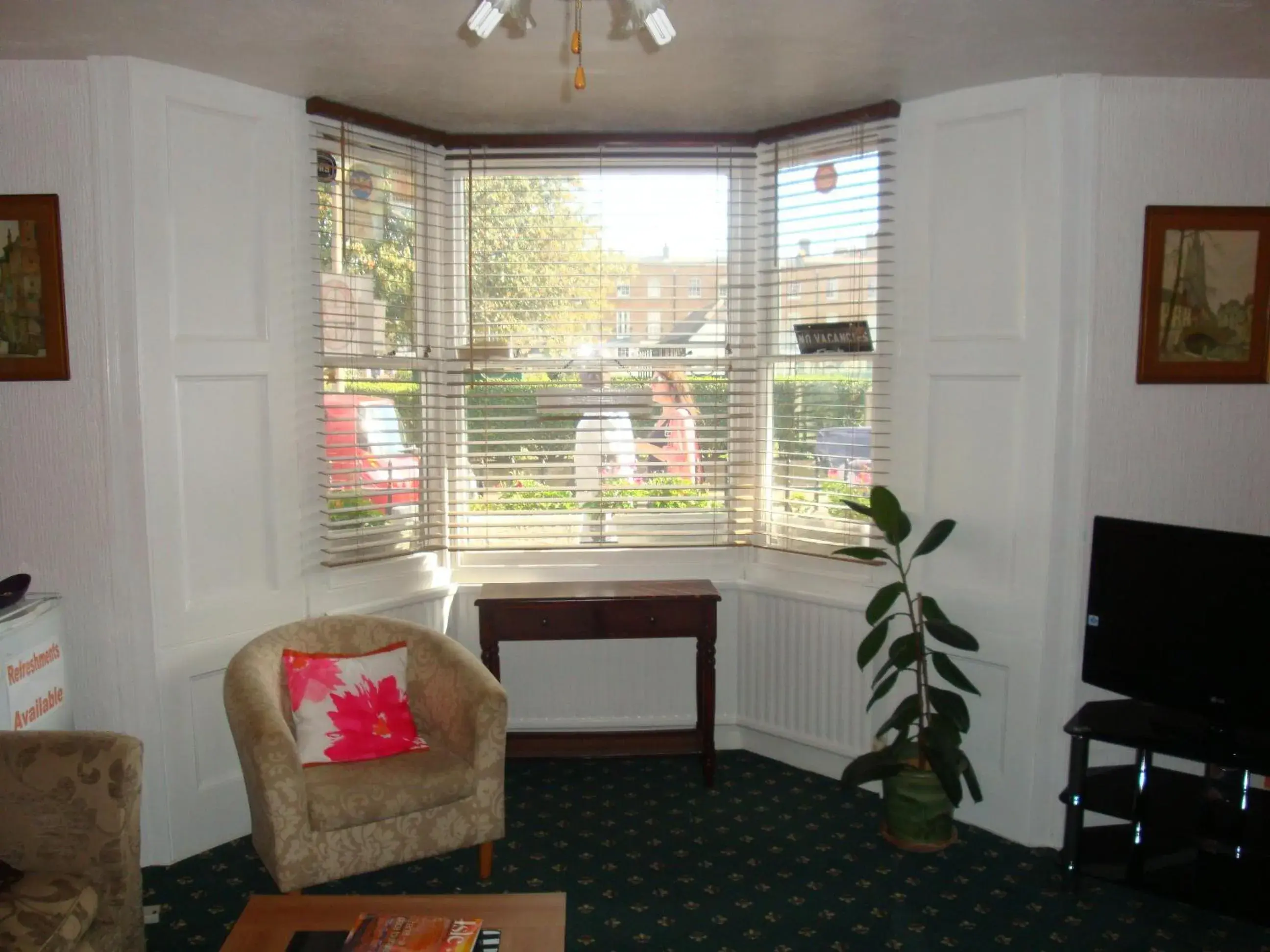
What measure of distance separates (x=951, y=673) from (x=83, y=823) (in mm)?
2496

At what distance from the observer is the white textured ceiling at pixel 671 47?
2551mm

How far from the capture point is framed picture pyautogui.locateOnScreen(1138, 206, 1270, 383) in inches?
121

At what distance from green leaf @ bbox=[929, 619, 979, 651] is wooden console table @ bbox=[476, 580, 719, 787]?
821 mm

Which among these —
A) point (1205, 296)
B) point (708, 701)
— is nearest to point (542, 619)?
point (708, 701)

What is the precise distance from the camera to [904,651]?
3258mm

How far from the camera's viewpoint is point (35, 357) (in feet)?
9.80

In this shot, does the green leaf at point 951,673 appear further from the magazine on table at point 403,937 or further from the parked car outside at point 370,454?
the parked car outside at point 370,454

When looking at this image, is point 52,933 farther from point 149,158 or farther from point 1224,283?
point 1224,283

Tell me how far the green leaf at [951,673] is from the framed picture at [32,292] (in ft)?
9.56

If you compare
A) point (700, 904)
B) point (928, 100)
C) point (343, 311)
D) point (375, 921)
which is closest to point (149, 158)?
point (343, 311)

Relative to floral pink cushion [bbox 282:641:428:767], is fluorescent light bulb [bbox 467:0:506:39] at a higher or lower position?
higher

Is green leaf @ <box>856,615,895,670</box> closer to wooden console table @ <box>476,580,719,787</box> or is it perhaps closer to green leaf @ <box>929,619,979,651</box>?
green leaf @ <box>929,619,979,651</box>

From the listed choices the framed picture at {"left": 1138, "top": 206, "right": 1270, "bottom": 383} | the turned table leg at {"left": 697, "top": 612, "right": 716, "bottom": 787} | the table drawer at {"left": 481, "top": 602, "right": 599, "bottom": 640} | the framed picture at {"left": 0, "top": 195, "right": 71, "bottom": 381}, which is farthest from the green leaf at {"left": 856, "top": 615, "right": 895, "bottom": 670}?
the framed picture at {"left": 0, "top": 195, "right": 71, "bottom": 381}

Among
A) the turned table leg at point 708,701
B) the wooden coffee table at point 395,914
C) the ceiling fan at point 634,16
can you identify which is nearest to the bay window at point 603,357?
the turned table leg at point 708,701
